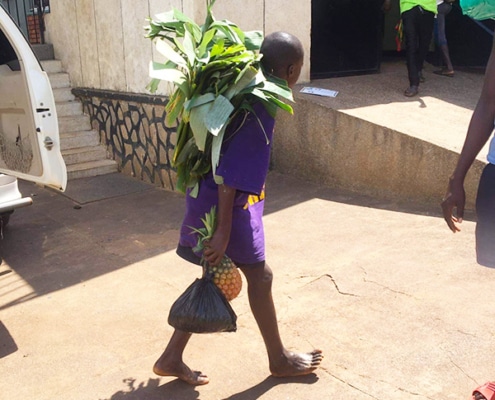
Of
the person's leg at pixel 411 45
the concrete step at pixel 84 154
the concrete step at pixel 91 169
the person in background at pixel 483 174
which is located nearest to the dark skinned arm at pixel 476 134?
the person in background at pixel 483 174

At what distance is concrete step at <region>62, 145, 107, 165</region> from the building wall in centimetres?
88

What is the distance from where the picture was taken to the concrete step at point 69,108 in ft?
27.9

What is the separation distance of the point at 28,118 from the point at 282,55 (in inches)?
105

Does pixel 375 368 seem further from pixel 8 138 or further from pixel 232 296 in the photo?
pixel 8 138

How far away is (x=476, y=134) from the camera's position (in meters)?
2.14

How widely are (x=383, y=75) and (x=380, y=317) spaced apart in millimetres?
5166

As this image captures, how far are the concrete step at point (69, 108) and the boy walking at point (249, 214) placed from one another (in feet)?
20.9

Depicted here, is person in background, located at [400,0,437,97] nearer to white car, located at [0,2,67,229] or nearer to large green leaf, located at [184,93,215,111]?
white car, located at [0,2,67,229]

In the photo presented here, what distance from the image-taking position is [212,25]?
2.63 m

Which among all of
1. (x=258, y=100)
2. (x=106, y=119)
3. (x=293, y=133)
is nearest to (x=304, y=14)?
(x=293, y=133)

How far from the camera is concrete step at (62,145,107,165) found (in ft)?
25.7

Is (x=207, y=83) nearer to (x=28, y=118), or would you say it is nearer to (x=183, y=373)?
(x=183, y=373)

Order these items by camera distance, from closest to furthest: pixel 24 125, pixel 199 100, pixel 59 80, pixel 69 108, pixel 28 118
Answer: pixel 199 100
pixel 28 118
pixel 24 125
pixel 69 108
pixel 59 80

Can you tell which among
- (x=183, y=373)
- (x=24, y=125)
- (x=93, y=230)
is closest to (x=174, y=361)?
(x=183, y=373)
